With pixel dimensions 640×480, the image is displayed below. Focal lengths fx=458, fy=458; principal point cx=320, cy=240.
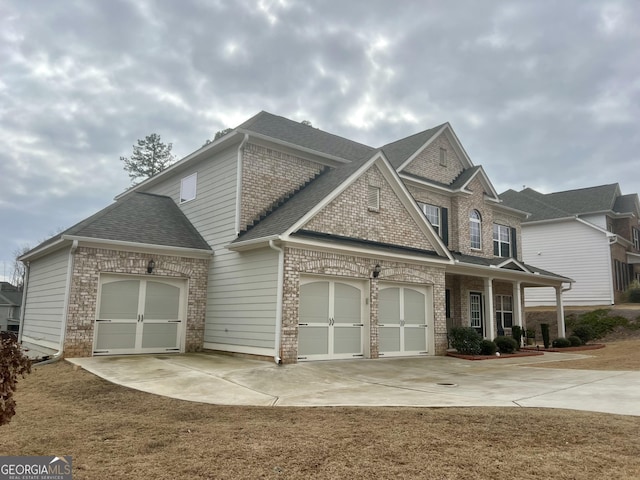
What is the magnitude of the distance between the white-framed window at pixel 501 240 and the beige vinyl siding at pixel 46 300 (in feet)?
62.3

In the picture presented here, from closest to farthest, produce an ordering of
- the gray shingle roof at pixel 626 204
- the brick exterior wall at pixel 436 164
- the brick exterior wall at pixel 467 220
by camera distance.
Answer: the brick exterior wall at pixel 436 164, the brick exterior wall at pixel 467 220, the gray shingle roof at pixel 626 204

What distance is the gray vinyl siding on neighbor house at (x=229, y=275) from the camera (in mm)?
12227

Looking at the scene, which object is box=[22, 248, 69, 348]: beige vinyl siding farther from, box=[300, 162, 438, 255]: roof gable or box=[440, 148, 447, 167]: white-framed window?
box=[440, 148, 447, 167]: white-framed window

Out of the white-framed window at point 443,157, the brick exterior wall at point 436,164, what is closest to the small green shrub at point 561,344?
the brick exterior wall at point 436,164

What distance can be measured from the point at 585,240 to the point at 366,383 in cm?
2639

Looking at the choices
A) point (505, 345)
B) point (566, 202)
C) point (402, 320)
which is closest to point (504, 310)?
point (505, 345)

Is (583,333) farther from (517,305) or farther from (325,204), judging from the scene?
(325,204)

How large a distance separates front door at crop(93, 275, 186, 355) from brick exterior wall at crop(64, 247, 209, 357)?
24 centimetres

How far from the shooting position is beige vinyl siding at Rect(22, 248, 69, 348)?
12967 mm

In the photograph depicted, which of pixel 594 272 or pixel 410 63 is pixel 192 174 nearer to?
pixel 410 63

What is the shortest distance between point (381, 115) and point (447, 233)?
9.08 m

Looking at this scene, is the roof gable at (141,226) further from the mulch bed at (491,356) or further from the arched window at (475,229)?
the arched window at (475,229)

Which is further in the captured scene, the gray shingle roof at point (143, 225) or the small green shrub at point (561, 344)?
the small green shrub at point (561, 344)

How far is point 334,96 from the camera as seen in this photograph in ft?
75.8
